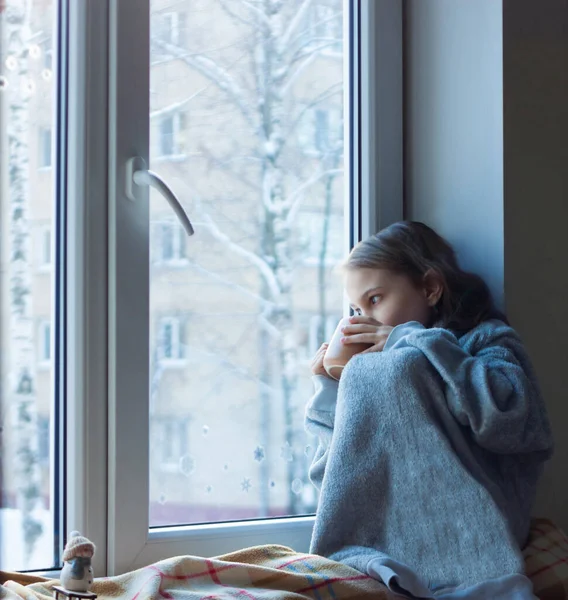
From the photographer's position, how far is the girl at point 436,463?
1140mm

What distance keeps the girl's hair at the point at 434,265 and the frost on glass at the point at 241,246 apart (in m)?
0.11

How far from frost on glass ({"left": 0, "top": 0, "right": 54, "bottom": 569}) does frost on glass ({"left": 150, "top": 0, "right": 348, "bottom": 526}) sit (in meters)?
0.17

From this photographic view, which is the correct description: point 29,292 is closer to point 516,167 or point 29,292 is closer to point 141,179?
point 141,179

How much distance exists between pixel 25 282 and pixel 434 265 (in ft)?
2.16

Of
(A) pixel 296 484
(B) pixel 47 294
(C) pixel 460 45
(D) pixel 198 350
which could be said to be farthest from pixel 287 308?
(C) pixel 460 45

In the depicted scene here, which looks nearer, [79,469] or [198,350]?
[79,469]

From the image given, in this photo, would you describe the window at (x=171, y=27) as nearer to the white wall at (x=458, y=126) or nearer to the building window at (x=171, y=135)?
the building window at (x=171, y=135)

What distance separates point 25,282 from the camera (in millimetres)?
1278

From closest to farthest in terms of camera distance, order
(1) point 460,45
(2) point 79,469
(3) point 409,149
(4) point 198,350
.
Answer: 1. (2) point 79,469
2. (4) point 198,350
3. (1) point 460,45
4. (3) point 409,149

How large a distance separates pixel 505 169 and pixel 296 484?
643 millimetres

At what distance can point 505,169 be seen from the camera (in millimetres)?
1388

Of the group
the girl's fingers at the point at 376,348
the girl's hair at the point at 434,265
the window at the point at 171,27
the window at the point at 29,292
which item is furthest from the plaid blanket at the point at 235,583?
the window at the point at 171,27

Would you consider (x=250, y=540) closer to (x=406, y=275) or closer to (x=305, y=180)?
(x=406, y=275)

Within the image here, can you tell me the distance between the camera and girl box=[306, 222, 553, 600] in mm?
1140
